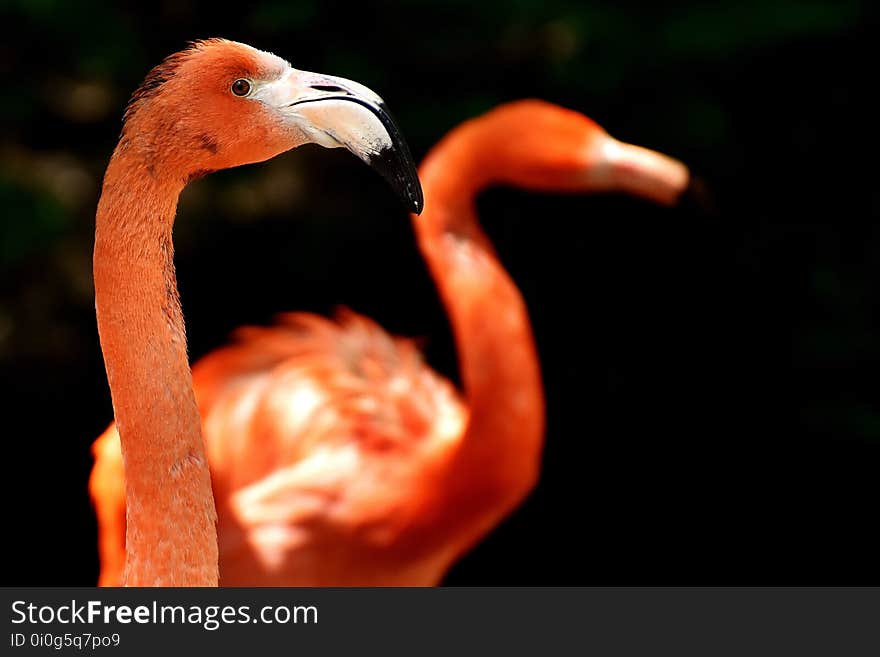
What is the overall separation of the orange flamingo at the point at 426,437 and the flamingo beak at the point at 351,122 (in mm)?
1082

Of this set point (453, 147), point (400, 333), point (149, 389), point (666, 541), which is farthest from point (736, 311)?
point (149, 389)

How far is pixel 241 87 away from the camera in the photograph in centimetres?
130

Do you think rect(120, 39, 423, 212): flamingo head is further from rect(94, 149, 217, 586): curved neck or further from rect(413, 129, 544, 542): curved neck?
rect(413, 129, 544, 542): curved neck

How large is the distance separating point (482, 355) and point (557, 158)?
43 centimetres

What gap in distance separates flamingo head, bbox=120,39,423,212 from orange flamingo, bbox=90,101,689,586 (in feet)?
3.50

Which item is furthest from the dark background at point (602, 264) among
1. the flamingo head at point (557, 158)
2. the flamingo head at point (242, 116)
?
the flamingo head at point (242, 116)

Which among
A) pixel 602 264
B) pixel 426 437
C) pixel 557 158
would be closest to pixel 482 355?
→ pixel 426 437

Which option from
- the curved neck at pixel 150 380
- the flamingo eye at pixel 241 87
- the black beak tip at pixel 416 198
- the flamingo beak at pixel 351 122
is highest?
the flamingo eye at pixel 241 87

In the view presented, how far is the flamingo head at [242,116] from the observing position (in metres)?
1.27

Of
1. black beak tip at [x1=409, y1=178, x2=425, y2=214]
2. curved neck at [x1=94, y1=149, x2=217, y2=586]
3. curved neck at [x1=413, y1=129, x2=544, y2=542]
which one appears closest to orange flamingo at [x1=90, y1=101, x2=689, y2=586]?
curved neck at [x1=413, y1=129, x2=544, y2=542]

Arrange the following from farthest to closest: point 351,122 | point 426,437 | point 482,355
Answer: point 426,437 → point 482,355 → point 351,122

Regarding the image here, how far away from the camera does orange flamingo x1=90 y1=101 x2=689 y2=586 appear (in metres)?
2.31

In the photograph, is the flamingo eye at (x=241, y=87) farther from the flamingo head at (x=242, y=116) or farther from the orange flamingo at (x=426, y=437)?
the orange flamingo at (x=426, y=437)

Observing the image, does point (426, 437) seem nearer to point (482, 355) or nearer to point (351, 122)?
point (482, 355)
